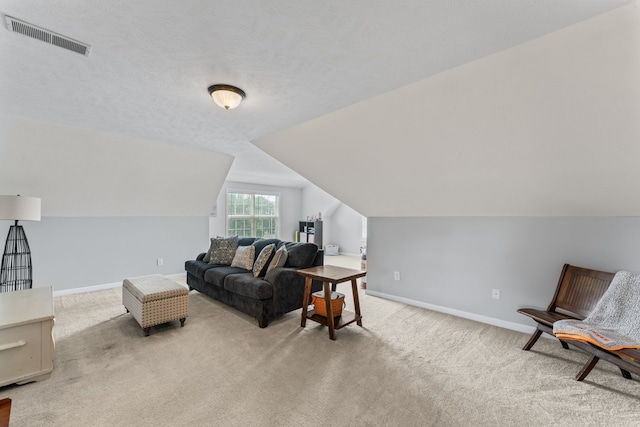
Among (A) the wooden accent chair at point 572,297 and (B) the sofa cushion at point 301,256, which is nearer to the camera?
(A) the wooden accent chair at point 572,297

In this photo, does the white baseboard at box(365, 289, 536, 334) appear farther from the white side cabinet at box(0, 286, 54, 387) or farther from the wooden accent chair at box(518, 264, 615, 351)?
the white side cabinet at box(0, 286, 54, 387)

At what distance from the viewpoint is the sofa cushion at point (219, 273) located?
3.50 meters

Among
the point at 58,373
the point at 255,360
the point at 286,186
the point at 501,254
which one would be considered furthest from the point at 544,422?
the point at 286,186

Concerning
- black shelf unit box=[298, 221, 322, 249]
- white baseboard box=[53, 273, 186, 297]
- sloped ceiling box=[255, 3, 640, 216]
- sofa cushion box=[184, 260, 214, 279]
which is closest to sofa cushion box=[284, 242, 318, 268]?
sloped ceiling box=[255, 3, 640, 216]

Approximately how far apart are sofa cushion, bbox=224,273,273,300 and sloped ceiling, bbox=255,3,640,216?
1.58m

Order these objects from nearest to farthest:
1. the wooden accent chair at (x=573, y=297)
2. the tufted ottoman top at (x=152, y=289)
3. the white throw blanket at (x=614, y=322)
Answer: the white throw blanket at (x=614, y=322)
the wooden accent chair at (x=573, y=297)
the tufted ottoman top at (x=152, y=289)

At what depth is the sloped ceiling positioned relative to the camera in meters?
1.61

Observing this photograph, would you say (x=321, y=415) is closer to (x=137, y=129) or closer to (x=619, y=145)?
(x=619, y=145)

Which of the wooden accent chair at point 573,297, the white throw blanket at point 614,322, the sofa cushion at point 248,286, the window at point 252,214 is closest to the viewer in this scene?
the white throw blanket at point 614,322

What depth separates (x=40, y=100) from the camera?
251 centimetres

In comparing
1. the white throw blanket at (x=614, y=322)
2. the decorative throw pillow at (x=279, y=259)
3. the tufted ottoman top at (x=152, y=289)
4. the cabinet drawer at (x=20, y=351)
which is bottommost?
the cabinet drawer at (x=20, y=351)

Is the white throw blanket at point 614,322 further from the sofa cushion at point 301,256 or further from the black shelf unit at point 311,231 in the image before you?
the black shelf unit at point 311,231

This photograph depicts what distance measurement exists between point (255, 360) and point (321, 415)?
0.83 metres

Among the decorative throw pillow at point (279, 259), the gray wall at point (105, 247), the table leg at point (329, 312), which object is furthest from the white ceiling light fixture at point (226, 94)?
the gray wall at point (105, 247)
